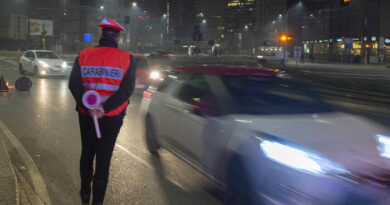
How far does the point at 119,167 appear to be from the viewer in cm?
628

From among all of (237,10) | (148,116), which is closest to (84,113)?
(148,116)

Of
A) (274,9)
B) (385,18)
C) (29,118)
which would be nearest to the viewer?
(29,118)

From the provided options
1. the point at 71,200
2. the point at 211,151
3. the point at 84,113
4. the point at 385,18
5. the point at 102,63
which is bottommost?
the point at 71,200

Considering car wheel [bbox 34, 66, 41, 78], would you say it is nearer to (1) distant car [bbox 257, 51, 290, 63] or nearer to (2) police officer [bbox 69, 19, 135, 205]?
(2) police officer [bbox 69, 19, 135, 205]

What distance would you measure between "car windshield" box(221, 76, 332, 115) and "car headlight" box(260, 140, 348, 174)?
2.82 feet

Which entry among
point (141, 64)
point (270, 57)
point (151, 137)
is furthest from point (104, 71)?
point (270, 57)

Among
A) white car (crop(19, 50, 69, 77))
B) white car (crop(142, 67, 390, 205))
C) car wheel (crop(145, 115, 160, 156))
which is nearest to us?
white car (crop(142, 67, 390, 205))

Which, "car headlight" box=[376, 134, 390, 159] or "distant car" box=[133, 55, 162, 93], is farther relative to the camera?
"distant car" box=[133, 55, 162, 93]

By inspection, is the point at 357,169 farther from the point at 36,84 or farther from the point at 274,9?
the point at 274,9

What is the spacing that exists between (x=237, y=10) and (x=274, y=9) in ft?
237

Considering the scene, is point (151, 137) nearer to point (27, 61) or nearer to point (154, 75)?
point (154, 75)

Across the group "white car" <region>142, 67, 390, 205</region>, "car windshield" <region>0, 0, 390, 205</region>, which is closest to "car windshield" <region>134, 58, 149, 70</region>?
"car windshield" <region>0, 0, 390, 205</region>

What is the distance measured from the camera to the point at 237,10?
197 m

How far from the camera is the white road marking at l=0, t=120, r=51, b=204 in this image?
5.04 meters
